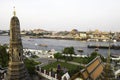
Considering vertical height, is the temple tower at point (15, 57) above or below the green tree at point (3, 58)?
above

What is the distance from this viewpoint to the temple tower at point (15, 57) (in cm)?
1349

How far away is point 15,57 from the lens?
45.2 ft

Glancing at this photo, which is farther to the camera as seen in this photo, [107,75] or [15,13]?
[15,13]

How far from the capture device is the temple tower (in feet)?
44.3

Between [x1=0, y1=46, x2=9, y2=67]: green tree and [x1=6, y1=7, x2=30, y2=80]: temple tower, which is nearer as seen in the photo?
[x1=6, y1=7, x2=30, y2=80]: temple tower

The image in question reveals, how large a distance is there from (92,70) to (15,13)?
9380 millimetres

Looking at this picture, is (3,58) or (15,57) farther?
(3,58)

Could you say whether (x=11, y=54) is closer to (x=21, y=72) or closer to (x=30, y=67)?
(x=21, y=72)

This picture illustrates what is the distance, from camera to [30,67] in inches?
1193

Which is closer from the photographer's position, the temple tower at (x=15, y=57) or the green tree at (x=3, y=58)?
the temple tower at (x=15, y=57)

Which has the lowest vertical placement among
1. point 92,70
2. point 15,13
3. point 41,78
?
point 41,78

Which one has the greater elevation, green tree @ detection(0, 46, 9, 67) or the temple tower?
the temple tower

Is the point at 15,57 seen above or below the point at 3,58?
above

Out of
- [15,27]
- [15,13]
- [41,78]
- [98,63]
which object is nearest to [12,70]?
[15,27]
